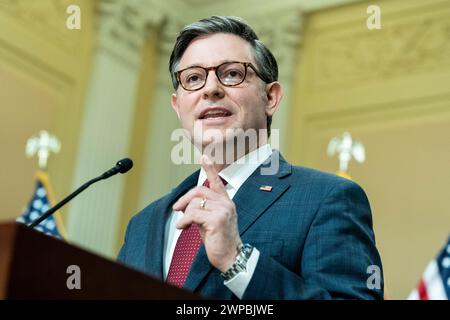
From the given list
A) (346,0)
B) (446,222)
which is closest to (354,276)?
(446,222)

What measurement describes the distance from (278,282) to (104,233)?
6390 millimetres

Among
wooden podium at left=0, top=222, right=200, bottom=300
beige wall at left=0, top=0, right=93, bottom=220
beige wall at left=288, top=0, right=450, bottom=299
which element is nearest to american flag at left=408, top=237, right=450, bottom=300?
beige wall at left=288, top=0, right=450, bottom=299

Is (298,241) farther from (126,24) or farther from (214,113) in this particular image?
(126,24)

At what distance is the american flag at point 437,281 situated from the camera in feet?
17.5

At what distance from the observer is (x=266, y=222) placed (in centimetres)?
217

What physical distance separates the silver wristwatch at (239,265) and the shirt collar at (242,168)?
516mm

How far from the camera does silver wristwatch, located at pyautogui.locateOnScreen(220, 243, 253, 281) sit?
1842 mm

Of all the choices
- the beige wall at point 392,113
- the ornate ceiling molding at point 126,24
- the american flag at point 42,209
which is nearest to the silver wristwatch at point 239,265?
the american flag at point 42,209

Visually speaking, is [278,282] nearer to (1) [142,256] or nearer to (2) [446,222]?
(1) [142,256]

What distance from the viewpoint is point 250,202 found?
7.34ft

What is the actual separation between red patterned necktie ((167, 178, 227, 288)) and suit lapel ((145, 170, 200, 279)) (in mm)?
39

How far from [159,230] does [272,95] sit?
58cm

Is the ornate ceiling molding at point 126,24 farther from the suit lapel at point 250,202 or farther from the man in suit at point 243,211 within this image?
the suit lapel at point 250,202

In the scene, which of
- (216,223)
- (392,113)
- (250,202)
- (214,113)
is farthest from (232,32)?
(392,113)
